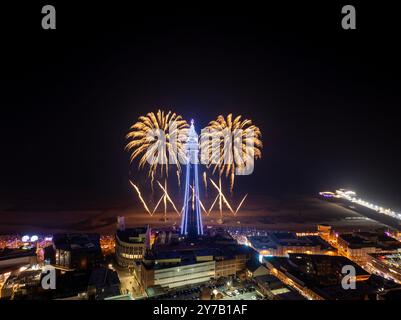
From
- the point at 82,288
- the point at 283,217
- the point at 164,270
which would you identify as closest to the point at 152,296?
the point at 164,270

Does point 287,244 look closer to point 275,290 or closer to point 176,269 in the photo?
point 275,290

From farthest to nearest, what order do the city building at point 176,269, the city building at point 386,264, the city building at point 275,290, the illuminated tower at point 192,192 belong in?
the illuminated tower at point 192,192 → the city building at point 386,264 → the city building at point 176,269 → the city building at point 275,290

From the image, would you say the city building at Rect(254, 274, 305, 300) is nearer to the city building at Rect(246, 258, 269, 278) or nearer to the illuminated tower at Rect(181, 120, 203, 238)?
the city building at Rect(246, 258, 269, 278)

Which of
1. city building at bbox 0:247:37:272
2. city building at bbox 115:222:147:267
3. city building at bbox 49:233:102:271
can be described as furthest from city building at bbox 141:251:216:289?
city building at bbox 0:247:37:272

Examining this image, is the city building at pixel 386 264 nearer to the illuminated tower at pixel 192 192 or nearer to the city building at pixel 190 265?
the city building at pixel 190 265

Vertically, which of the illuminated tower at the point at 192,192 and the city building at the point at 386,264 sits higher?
the illuminated tower at the point at 192,192

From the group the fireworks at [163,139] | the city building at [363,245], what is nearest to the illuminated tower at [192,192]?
the fireworks at [163,139]
